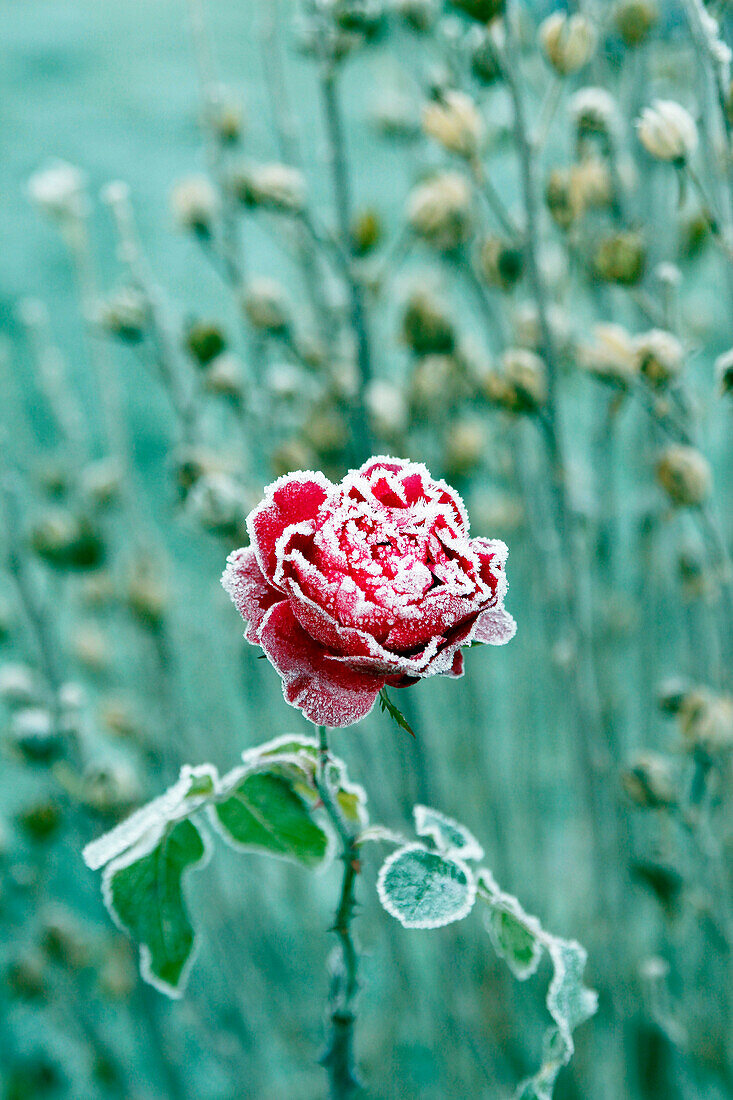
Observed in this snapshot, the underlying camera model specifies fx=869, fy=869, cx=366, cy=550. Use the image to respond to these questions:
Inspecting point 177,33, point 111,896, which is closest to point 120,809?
point 111,896

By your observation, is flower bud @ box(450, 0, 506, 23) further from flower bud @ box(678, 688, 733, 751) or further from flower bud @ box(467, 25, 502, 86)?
flower bud @ box(678, 688, 733, 751)

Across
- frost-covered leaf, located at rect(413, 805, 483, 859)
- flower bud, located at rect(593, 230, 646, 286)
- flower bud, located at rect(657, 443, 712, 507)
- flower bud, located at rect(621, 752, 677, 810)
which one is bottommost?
flower bud, located at rect(621, 752, 677, 810)

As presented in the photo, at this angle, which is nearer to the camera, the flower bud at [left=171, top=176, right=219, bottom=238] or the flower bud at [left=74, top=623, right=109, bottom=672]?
the flower bud at [left=171, top=176, right=219, bottom=238]

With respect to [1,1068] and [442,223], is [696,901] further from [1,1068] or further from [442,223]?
[1,1068]

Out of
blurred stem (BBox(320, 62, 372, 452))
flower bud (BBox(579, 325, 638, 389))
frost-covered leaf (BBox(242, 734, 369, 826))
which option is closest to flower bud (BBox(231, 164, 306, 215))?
blurred stem (BBox(320, 62, 372, 452))

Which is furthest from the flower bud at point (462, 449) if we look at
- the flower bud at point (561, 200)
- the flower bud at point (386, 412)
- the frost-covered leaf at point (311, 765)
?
the frost-covered leaf at point (311, 765)

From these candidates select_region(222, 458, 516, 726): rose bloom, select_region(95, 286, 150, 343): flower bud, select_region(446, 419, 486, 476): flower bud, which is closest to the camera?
select_region(222, 458, 516, 726): rose bloom

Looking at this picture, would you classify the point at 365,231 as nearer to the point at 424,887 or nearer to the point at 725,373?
the point at 725,373
